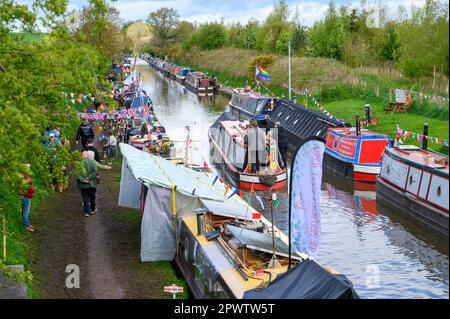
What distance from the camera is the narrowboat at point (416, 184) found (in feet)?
56.5

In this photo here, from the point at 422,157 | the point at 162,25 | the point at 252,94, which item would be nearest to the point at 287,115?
the point at 252,94

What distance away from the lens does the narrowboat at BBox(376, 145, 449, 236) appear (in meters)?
17.2

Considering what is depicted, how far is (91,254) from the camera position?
42.9ft

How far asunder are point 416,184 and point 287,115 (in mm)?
16118

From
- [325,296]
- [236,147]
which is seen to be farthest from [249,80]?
[325,296]

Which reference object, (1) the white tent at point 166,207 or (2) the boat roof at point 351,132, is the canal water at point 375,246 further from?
(1) the white tent at point 166,207

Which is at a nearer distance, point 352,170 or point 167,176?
point 167,176

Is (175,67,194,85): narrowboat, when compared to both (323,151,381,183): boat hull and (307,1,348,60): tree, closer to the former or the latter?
(307,1,348,60): tree

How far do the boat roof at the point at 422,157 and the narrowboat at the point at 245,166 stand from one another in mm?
3536

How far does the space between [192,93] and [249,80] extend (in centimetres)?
608

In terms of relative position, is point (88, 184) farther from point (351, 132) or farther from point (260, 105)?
point (260, 105)

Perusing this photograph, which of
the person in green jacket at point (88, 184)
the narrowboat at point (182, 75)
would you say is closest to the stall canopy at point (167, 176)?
the person in green jacket at point (88, 184)

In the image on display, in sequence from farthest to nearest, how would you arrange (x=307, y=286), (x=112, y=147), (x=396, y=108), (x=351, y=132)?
(x=396, y=108)
(x=351, y=132)
(x=112, y=147)
(x=307, y=286)

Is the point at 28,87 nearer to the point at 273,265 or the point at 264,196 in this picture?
the point at 273,265
